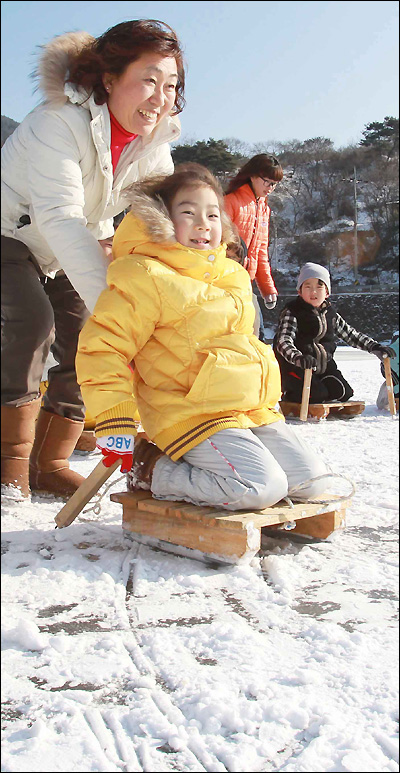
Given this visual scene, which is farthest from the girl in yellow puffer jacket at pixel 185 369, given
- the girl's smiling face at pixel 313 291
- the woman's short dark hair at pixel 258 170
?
the girl's smiling face at pixel 313 291

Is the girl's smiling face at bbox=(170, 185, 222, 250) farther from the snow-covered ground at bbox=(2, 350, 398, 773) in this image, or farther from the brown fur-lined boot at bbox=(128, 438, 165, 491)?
the snow-covered ground at bbox=(2, 350, 398, 773)

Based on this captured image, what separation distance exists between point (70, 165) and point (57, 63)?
0.86 ft

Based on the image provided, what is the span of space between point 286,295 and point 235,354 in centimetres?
1939

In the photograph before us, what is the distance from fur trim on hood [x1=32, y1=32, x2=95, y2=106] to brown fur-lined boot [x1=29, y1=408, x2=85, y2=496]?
842 mm

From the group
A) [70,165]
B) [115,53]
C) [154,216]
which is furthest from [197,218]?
[115,53]

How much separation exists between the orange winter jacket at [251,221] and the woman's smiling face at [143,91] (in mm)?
1935

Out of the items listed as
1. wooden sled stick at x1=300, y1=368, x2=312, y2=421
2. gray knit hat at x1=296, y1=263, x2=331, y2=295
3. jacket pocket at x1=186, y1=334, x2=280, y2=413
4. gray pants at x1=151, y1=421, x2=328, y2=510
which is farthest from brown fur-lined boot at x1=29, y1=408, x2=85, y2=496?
gray knit hat at x1=296, y1=263, x2=331, y2=295

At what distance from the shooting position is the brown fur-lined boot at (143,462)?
1.61 metres

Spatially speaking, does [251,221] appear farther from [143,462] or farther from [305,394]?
[143,462]

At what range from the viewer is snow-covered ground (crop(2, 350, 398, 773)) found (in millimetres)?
705

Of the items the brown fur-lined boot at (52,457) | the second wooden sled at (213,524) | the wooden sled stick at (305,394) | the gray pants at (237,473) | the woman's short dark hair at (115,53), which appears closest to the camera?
the second wooden sled at (213,524)

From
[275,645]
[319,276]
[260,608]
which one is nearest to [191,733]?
[275,645]

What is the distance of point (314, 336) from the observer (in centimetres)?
398

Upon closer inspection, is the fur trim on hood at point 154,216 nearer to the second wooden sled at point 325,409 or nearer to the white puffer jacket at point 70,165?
the white puffer jacket at point 70,165
